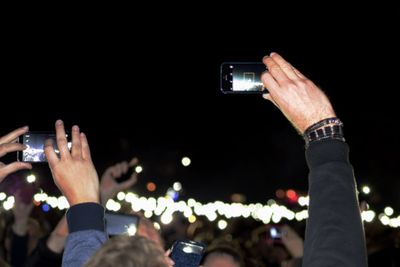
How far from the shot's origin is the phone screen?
3.31 meters

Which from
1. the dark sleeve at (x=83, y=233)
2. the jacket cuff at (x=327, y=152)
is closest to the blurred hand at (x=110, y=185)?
the dark sleeve at (x=83, y=233)

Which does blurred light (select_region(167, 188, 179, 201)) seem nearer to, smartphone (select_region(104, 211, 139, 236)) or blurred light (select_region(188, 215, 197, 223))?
blurred light (select_region(188, 215, 197, 223))

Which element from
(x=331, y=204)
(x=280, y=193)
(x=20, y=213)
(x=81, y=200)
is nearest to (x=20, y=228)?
(x=20, y=213)

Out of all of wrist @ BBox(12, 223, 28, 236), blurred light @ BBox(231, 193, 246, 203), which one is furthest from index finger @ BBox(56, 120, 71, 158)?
blurred light @ BBox(231, 193, 246, 203)

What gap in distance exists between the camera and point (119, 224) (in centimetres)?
332

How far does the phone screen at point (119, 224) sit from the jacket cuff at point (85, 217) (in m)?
0.68

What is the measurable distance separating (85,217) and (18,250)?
4586 mm

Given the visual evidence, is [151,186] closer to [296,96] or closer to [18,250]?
[18,250]

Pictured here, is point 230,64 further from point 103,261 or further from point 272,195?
point 272,195

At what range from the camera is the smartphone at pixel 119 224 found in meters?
3.31

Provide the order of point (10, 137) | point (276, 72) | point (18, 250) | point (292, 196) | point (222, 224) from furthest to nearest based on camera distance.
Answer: point (292, 196), point (222, 224), point (18, 250), point (10, 137), point (276, 72)

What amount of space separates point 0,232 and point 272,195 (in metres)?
48.7

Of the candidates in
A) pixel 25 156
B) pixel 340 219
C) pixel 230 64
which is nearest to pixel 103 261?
pixel 340 219

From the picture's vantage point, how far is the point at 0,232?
22.9 ft
